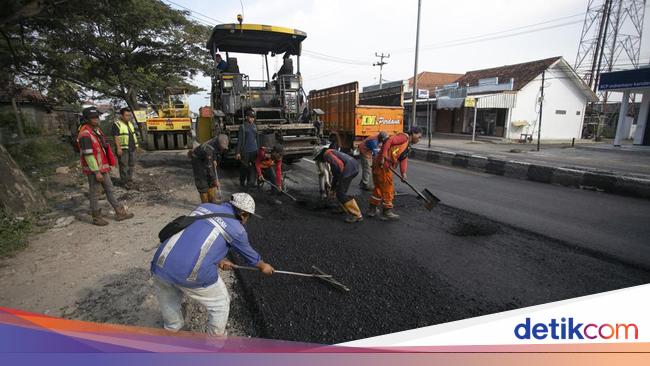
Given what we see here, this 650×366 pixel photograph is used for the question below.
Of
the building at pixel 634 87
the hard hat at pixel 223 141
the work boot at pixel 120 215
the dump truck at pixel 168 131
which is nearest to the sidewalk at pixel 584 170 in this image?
the building at pixel 634 87

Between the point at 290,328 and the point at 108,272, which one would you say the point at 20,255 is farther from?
the point at 290,328

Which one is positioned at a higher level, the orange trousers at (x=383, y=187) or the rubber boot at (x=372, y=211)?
the orange trousers at (x=383, y=187)

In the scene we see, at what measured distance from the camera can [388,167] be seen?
4852 mm

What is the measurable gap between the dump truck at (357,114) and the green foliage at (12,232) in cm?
728

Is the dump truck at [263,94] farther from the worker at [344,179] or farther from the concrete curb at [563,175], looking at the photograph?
the concrete curb at [563,175]

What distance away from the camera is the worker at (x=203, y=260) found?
1964mm

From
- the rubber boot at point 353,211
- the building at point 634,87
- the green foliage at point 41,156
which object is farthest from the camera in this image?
the building at point 634,87

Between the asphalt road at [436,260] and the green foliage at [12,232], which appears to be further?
the green foliage at [12,232]

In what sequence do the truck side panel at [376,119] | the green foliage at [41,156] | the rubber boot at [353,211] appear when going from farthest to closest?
the truck side panel at [376,119] → the green foliage at [41,156] → the rubber boot at [353,211]

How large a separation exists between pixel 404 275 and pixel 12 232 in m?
4.82

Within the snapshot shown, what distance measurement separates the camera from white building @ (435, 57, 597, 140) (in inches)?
797

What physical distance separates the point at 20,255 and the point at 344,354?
4427mm

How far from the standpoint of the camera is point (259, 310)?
9.07 feet

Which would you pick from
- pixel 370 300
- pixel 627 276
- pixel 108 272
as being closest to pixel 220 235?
pixel 370 300
